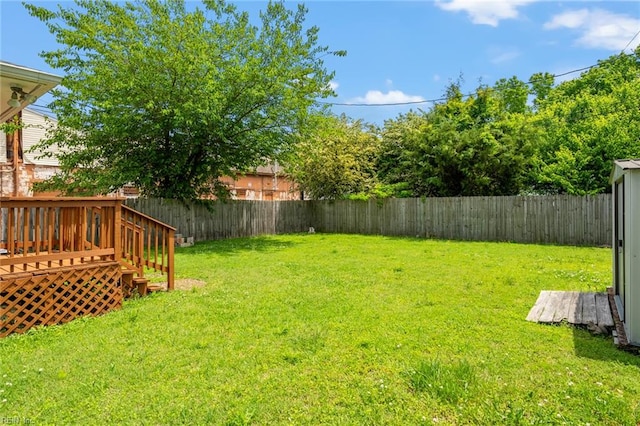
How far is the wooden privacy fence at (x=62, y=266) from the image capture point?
4020 mm

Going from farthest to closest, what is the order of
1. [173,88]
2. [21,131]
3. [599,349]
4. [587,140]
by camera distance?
[21,131], [587,140], [173,88], [599,349]

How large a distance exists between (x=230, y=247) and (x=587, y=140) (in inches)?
461

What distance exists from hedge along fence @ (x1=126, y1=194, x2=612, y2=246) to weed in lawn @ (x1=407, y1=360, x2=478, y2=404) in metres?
10.5

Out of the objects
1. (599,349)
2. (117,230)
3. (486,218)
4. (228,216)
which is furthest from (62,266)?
(486,218)

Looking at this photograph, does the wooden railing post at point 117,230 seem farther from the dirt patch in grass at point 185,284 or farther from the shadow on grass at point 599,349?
the shadow on grass at point 599,349

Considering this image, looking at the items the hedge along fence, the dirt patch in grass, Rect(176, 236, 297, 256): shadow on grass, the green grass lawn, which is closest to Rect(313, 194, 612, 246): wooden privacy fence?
the hedge along fence

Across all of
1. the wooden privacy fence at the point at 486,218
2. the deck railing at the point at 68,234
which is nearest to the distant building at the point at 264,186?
the wooden privacy fence at the point at 486,218

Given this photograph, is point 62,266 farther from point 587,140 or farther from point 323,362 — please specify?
point 587,140

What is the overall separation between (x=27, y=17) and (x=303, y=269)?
34.0 feet

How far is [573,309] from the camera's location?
4.45 metres

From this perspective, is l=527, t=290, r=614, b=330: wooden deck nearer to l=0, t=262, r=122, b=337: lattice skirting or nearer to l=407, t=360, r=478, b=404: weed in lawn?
l=407, t=360, r=478, b=404: weed in lawn

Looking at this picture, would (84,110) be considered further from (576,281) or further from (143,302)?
(576,281)

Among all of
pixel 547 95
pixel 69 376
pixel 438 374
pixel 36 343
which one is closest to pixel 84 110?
pixel 36 343

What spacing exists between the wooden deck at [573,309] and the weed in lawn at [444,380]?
1812 mm
